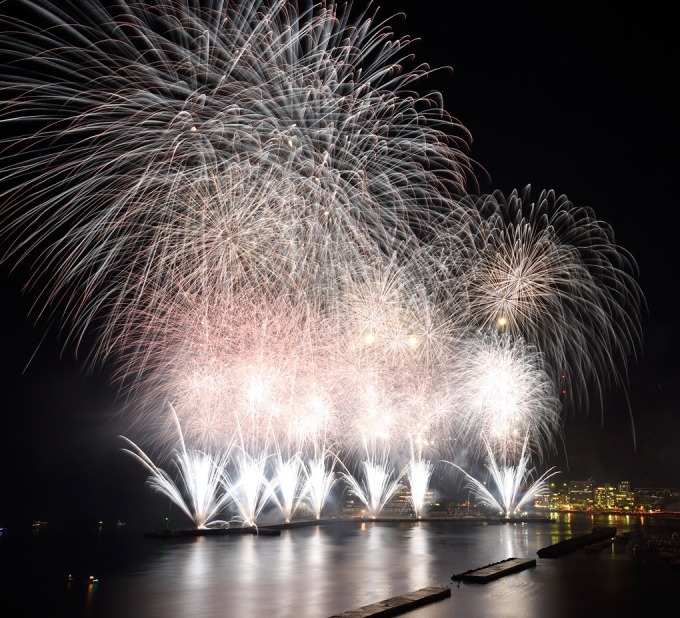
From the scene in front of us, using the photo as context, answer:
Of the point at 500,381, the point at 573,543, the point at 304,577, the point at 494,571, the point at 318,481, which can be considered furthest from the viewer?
the point at 318,481

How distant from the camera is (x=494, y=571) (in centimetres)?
2022

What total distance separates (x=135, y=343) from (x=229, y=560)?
34.6ft

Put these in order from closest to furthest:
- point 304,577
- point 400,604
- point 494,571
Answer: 1. point 400,604
2. point 304,577
3. point 494,571

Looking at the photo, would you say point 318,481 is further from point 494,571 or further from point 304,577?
point 494,571

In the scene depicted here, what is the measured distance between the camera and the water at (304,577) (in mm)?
15586

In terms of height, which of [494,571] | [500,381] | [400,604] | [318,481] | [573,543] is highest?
[500,381]

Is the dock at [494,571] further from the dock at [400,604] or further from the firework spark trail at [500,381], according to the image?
the firework spark trail at [500,381]

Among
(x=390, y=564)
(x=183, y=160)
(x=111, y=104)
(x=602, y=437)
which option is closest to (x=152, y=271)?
(x=183, y=160)

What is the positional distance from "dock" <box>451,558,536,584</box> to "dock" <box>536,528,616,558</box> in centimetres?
250

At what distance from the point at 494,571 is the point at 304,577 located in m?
5.37

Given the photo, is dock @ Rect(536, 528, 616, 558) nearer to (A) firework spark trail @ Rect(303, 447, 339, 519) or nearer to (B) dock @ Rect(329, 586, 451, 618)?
(B) dock @ Rect(329, 586, 451, 618)

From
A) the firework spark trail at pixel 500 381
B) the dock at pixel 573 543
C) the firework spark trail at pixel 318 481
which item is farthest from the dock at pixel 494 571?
the firework spark trail at pixel 318 481

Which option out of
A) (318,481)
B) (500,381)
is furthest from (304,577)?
(318,481)

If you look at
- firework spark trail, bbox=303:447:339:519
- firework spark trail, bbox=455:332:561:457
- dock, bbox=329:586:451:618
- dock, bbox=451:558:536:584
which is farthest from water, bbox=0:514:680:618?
firework spark trail, bbox=303:447:339:519
